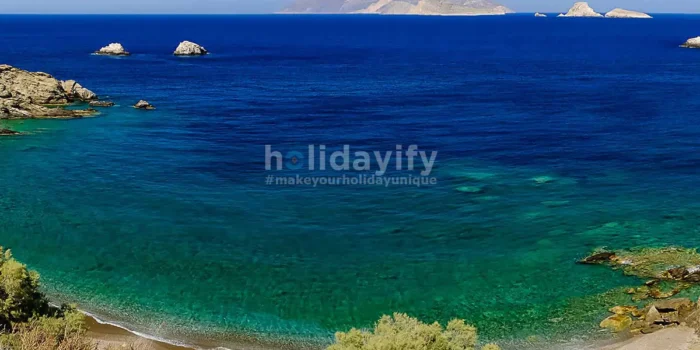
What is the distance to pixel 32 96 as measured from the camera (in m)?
92.4

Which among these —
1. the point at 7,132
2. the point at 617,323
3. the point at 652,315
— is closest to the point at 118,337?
the point at 617,323

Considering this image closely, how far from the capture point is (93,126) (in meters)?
82.4

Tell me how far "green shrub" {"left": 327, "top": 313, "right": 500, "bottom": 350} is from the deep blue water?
390 inches

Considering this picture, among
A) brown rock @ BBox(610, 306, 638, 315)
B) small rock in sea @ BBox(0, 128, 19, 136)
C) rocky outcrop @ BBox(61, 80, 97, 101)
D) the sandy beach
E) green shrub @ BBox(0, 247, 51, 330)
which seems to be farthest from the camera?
rocky outcrop @ BBox(61, 80, 97, 101)

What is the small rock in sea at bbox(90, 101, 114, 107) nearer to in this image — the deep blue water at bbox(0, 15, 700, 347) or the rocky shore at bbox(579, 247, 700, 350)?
the deep blue water at bbox(0, 15, 700, 347)

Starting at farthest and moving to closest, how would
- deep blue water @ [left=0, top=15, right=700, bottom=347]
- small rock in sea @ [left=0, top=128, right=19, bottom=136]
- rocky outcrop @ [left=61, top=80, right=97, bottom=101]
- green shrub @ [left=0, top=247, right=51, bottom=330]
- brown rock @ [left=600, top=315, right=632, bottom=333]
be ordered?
rocky outcrop @ [left=61, top=80, right=97, bottom=101] → small rock in sea @ [left=0, top=128, right=19, bottom=136] → deep blue water @ [left=0, top=15, right=700, bottom=347] → brown rock @ [left=600, top=315, right=632, bottom=333] → green shrub @ [left=0, top=247, right=51, bottom=330]

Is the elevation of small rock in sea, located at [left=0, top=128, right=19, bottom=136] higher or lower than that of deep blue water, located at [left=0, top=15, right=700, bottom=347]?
higher

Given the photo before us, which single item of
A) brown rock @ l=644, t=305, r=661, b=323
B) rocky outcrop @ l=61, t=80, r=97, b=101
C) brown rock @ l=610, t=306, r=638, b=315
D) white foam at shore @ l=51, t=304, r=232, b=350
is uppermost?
rocky outcrop @ l=61, t=80, r=97, b=101

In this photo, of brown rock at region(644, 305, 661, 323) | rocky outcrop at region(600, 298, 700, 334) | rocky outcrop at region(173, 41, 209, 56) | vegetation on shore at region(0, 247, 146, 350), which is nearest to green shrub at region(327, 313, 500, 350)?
vegetation on shore at region(0, 247, 146, 350)

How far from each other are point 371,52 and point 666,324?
168332mm

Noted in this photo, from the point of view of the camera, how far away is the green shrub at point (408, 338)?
2234 cm

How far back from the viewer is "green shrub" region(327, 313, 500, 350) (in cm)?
2234

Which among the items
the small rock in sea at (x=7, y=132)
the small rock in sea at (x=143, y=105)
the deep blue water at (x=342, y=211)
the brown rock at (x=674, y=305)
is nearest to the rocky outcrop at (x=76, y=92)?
the deep blue water at (x=342, y=211)

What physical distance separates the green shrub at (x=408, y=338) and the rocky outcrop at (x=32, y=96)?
7502 centimetres
